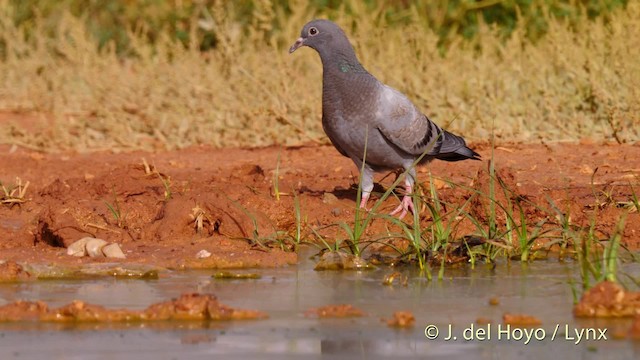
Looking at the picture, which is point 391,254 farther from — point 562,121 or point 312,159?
point 562,121

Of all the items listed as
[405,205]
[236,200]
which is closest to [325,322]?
[236,200]

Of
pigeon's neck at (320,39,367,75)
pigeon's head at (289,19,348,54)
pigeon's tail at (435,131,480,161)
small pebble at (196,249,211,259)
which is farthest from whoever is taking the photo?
pigeon's tail at (435,131,480,161)

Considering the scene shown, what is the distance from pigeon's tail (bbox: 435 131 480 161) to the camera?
7.36 m

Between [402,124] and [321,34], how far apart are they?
0.70 metres

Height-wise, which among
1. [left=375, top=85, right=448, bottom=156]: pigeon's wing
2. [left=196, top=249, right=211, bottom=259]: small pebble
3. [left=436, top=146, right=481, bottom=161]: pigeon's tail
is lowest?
[left=196, top=249, right=211, bottom=259]: small pebble

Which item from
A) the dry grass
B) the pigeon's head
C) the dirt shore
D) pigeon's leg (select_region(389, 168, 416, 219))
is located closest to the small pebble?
the dirt shore

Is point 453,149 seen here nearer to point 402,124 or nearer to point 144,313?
point 402,124

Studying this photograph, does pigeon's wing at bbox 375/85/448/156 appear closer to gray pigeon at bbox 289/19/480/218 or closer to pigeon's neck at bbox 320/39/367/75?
gray pigeon at bbox 289/19/480/218

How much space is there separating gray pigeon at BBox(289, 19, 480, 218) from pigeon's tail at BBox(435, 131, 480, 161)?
1 centimetres

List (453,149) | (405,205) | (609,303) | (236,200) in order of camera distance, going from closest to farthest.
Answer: (609,303), (236,200), (405,205), (453,149)

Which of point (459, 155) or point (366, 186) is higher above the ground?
point (459, 155)

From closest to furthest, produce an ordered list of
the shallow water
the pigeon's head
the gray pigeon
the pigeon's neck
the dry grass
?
the shallow water
the gray pigeon
the pigeon's neck
the pigeon's head
the dry grass

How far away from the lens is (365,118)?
273 inches

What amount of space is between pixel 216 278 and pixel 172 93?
5010 millimetres
